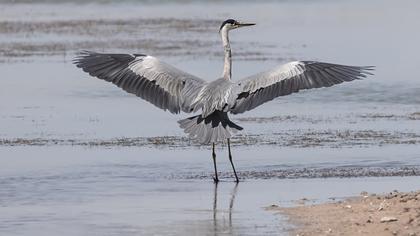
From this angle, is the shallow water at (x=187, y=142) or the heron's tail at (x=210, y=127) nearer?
the shallow water at (x=187, y=142)

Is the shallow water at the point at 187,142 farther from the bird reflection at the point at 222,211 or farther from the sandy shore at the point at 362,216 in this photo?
the sandy shore at the point at 362,216

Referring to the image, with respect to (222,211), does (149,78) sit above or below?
above

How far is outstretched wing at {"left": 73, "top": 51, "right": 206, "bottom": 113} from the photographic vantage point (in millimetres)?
11883

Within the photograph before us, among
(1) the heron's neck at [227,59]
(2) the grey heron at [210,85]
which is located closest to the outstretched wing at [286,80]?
(2) the grey heron at [210,85]

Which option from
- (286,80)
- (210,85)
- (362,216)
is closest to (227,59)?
(210,85)

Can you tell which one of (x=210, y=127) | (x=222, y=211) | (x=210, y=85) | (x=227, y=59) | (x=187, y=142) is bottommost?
(x=222, y=211)

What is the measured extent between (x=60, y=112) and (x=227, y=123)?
5.99 meters

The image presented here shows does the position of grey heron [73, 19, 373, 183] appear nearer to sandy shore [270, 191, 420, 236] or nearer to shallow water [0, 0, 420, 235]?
shallow water [0, 0, 420, 235]

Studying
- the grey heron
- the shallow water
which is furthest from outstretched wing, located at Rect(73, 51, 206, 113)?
the shallow water

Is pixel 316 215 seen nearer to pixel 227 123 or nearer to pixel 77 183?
pixel 227 123

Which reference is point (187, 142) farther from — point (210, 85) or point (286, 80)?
point (286, 80)

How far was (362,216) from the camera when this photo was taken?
9.42 m

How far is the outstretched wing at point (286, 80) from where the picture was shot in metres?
11.4

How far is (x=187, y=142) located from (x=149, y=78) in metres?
1.94
